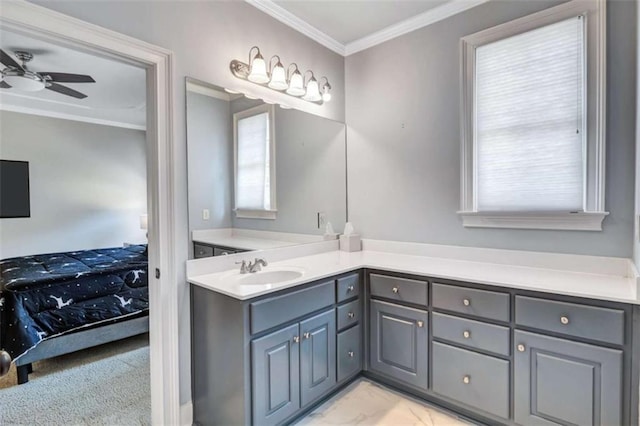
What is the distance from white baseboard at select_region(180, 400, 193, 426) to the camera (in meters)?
1.89

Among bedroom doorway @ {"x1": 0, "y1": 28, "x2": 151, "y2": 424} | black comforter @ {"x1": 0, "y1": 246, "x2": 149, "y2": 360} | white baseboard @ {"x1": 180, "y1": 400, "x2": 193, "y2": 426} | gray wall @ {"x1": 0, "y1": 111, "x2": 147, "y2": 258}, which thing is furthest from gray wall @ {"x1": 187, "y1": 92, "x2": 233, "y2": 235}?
gray wall @ {"x1": 0, "y1": 111, "x2": 147, "y2": 258}

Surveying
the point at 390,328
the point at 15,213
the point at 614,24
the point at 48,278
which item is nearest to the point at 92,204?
the point at 15,213

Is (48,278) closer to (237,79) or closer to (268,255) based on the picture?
(268,255)

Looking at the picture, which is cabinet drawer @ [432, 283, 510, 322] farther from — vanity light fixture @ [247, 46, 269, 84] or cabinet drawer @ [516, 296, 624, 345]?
vanity light fixture @ [247, 46, 269, 84]

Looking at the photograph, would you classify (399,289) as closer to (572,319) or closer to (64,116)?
(572,319)

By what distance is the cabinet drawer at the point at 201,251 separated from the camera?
77.6 inches

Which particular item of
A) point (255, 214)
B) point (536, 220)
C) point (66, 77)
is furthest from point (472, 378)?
point (66, 77)

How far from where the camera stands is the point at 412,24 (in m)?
2.57

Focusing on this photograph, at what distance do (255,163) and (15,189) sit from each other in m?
4.06

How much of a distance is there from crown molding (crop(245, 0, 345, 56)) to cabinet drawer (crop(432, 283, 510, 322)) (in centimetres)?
211

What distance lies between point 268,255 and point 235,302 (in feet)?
2.47

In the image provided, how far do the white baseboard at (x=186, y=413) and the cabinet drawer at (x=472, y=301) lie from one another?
60.8 inches

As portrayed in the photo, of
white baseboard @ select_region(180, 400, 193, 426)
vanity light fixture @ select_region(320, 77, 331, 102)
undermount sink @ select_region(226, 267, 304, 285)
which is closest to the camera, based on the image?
white baseboard @ select_region(180, 400, 193, 426)

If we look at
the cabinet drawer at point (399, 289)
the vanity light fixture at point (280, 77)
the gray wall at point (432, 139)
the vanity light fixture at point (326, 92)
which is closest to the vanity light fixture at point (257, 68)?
the vanity light fixture at point (280, 77)
